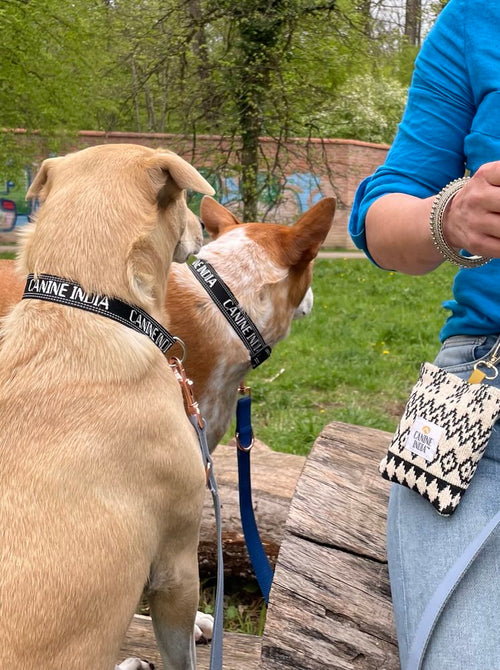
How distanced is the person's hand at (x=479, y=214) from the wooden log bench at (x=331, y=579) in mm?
1127

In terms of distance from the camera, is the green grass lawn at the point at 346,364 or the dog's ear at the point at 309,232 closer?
the dog's ear at the point at 309,232

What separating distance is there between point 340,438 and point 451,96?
4.75ft

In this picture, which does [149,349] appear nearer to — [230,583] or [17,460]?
[17,460]

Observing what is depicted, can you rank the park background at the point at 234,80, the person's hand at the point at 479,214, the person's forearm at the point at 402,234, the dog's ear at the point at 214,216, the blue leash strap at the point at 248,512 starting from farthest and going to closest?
the park background at the point at 234,80 < the dog's ear at the point at 214,216 < the blue leash strap at the point at 248,512 < the person's forearm at the point at 402,234 < the person's hand at the point at 479,214

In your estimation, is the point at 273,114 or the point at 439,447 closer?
the point at 439,447

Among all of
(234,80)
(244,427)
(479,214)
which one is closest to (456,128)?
(479,214)

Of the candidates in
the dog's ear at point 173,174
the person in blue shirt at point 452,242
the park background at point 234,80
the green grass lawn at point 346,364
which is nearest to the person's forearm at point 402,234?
the person in blue shirt at point 452,242

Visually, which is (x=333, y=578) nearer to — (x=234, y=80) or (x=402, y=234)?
(x=402, y=234)

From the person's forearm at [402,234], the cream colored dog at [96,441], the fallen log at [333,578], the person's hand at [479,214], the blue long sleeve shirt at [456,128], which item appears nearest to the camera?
the person's hand at [479,214]

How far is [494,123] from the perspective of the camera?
1.84 m

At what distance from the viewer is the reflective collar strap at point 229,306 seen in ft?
9.41

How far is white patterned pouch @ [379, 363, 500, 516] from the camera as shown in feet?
5.52

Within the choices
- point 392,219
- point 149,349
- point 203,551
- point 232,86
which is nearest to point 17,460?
point 149,349

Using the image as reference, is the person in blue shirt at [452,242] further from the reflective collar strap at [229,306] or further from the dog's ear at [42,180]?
the dog's ear at [42,180]
